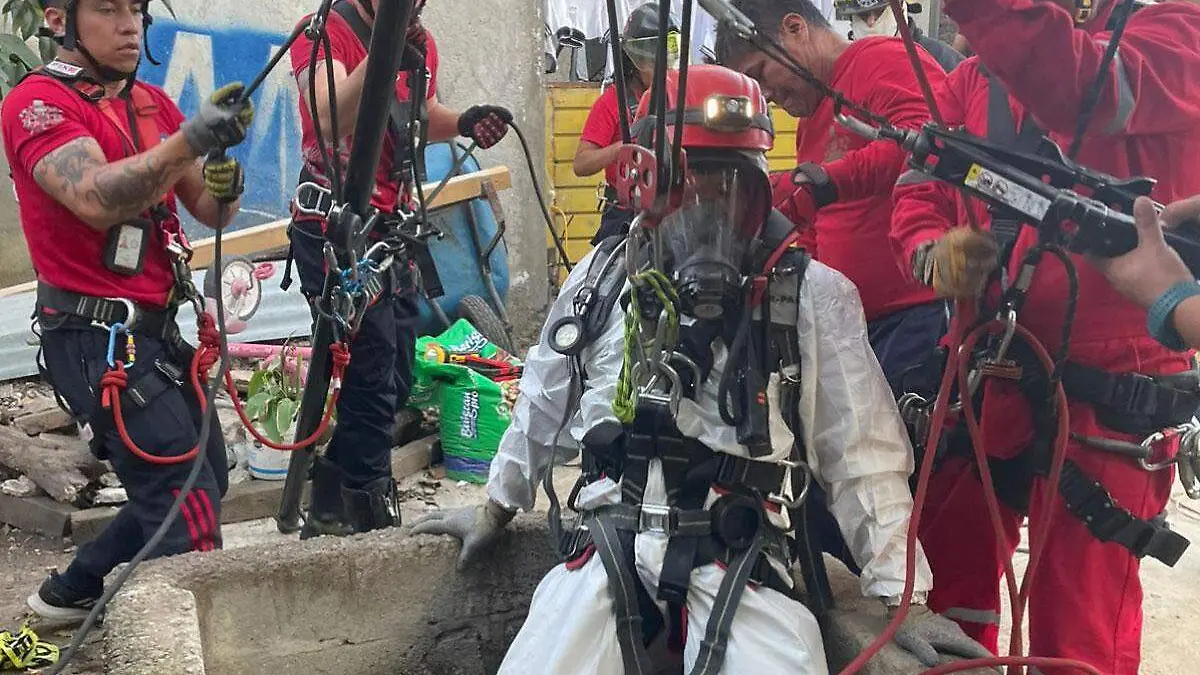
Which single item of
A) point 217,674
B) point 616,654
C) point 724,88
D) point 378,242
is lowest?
point 217,674

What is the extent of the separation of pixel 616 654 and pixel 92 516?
294cm

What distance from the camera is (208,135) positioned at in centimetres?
257

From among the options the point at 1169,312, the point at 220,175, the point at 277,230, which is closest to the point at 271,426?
the point at 277,230

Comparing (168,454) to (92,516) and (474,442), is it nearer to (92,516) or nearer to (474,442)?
(92,516)

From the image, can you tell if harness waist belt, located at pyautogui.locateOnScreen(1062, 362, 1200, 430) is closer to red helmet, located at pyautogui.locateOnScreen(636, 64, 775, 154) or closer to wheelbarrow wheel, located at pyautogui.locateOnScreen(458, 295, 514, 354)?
red helmet, located at pyautogui.locateOnScreen(636, 64, 775, 154)

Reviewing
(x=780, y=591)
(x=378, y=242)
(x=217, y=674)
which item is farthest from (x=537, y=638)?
(x=378, y=242)

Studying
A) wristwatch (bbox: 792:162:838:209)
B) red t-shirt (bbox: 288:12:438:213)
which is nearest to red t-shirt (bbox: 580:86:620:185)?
red t-shirt (bbox: 288:12:438:213)

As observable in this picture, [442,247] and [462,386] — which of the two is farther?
[442,247]

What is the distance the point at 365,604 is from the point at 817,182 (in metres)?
1.64

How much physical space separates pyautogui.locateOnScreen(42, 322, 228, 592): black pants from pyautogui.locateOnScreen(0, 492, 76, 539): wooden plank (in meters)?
1.39

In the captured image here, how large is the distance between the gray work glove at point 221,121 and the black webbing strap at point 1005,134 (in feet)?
5.76

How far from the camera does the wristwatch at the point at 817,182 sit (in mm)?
2902

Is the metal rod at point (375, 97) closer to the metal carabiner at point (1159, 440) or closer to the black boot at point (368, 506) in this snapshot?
the black boot at point (368, 506)

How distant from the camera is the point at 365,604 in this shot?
2.54 m
